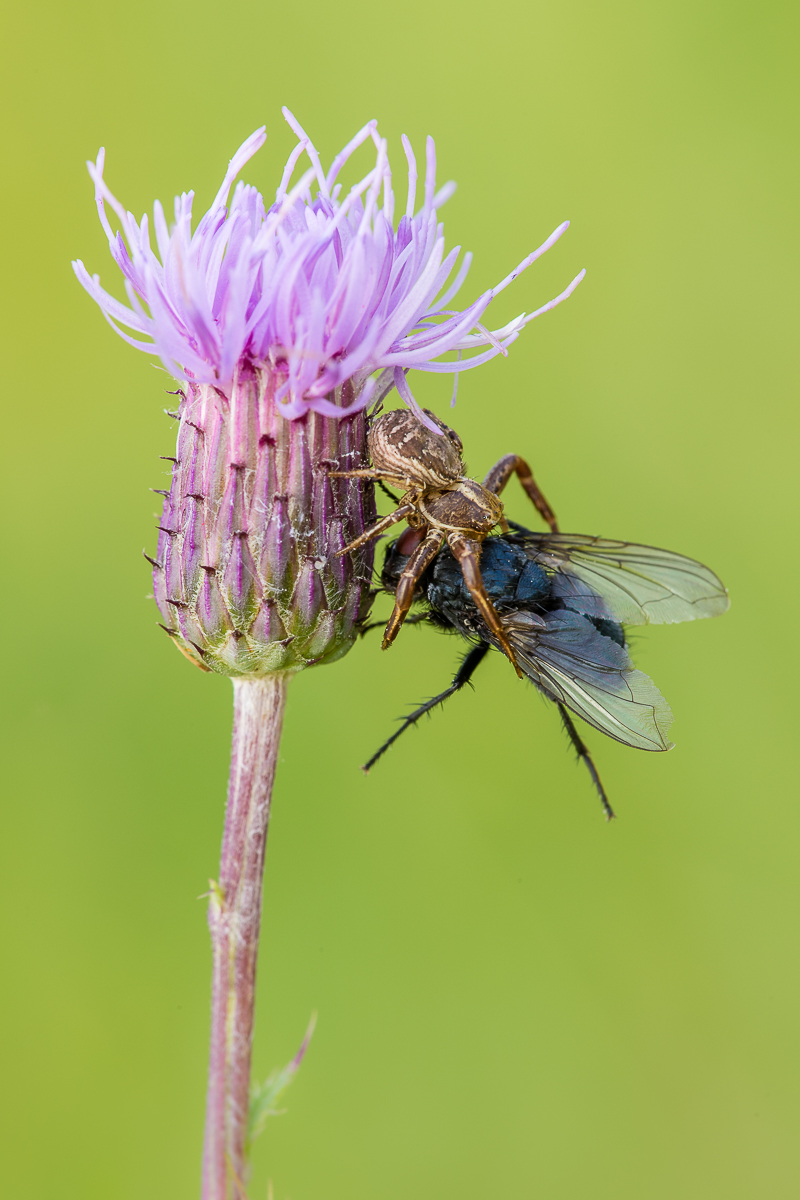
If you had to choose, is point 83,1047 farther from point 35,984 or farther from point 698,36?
point 698,36

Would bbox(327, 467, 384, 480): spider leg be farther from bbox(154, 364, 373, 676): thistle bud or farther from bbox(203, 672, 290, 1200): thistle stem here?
bbox(203, 672, 290, 1200): thistle stem

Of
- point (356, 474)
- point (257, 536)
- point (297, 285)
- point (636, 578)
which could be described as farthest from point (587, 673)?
point (297, 285)

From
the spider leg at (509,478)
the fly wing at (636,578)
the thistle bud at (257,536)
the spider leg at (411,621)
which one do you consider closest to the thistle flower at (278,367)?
the thistle bud at (257,536)

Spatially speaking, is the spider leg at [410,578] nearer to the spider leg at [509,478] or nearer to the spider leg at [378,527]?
the spider leg at [378,527]

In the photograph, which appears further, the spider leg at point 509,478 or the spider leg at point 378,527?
the spider leg at point 509,478

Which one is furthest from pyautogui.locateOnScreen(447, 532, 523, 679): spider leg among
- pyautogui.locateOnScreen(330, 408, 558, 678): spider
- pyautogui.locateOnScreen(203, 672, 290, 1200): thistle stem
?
pyautogui.locateOnScreen(203, 672, 290, 1200): thistle stem

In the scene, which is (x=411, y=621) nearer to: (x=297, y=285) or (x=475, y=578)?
(x=475, y=578)
